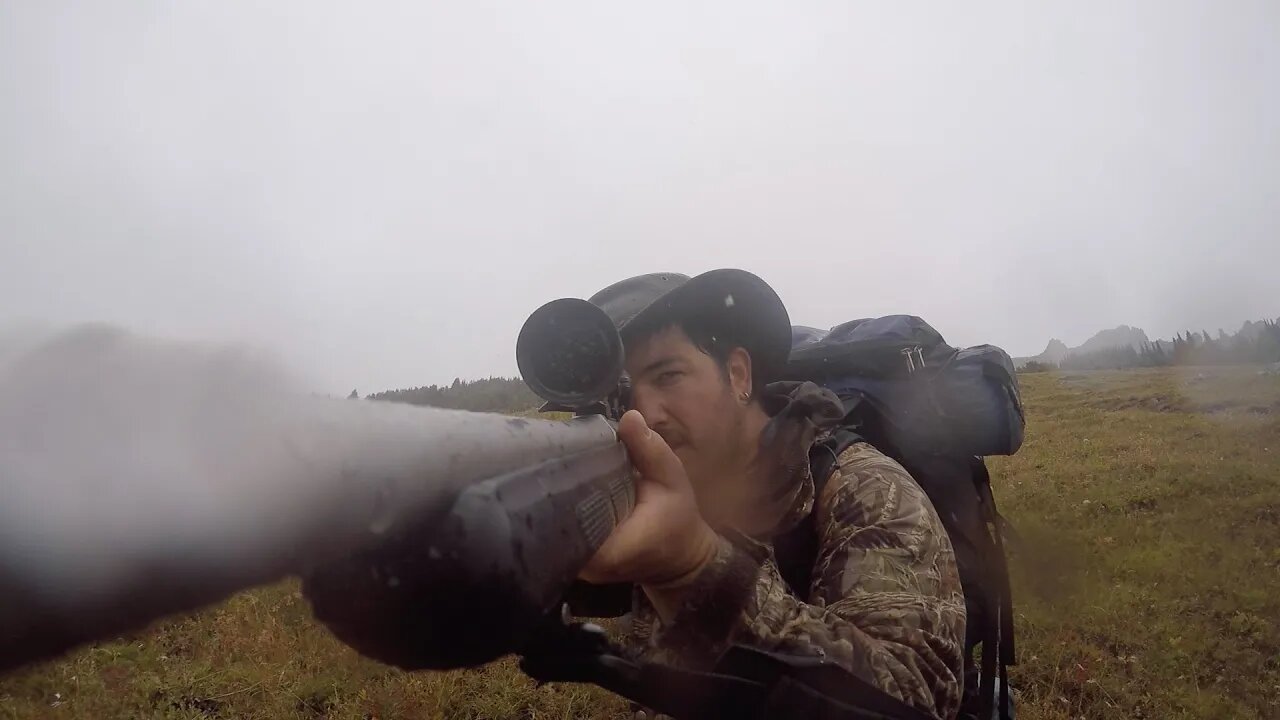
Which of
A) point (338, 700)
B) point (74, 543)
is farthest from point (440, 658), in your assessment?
point (338, 700)

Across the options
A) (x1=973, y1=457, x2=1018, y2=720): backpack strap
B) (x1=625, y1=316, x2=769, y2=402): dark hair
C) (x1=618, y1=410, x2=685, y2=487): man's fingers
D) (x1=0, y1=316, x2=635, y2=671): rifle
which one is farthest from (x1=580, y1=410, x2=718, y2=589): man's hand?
(x1=973, y1=457, x2=1018, y2=720): backpack strap

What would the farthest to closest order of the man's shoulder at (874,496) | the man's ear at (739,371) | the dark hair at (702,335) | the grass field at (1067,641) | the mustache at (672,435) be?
the grass field at (1067,641)
the man's ear at (739,371)
the dark hair at (702,335)
the mustache at (672,435)
the man's shoulder at (874,496)

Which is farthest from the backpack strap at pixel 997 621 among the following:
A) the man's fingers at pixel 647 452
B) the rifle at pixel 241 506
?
the rifle at pixel 241 506

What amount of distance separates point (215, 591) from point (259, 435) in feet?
0.65

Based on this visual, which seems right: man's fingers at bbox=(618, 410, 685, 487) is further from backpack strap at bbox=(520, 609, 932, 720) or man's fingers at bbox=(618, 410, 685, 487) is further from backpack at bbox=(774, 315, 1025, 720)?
backpack at bbox=(774, 315, 1025, 720)

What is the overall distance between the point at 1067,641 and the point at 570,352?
754cm

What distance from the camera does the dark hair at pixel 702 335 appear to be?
11.8 ft

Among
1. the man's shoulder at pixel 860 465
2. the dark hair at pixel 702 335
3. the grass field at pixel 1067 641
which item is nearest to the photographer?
the man's shoulder at pixel 860 465

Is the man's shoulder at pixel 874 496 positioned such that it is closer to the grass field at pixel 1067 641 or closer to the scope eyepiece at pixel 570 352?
the scope eyepiece at pixel 570 352

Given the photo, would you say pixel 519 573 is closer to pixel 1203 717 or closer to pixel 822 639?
pixel 822 639

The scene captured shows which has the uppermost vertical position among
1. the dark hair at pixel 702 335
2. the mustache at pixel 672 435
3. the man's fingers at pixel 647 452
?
the dark hair at pixel 702 335

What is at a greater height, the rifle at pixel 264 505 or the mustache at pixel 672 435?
the rifle at pixel 264 505

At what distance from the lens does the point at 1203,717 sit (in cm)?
646

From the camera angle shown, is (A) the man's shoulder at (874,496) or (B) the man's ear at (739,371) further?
(B) the man's ear at (739,371)
